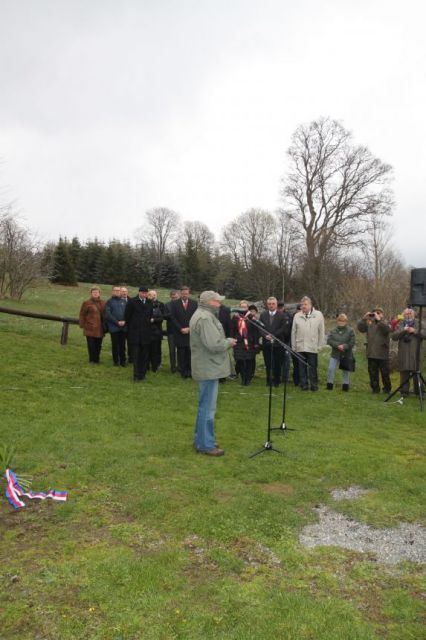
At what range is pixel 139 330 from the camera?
32.1 feet

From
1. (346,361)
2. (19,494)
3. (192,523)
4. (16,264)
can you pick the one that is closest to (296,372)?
(346,361)

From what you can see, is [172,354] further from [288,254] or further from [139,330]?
[288,254]

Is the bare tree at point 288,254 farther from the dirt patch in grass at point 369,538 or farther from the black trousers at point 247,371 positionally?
the dirt patch in grass at point 369,538

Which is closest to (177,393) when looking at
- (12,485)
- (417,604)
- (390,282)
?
(12,485)

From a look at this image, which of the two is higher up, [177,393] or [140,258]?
[140,258]

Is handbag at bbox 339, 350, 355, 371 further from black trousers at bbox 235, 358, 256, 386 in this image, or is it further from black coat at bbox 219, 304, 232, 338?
black coat at bbox 219, 304, 232, 338

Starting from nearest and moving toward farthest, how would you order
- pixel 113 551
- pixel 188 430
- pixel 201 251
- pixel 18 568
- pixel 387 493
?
pixel 18 568 → pixel 113 551 → pixel 387 493 → pixel 188 430 → pixel 201 251

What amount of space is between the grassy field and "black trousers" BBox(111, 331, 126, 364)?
2.77 m

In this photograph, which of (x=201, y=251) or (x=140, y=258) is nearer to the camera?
Answer: (x=140, y=258)

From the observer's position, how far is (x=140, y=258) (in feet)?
179

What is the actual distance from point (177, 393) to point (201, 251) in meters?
52.0

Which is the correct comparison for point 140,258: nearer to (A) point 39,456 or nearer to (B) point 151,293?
(B) point 151,293

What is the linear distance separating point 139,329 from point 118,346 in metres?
1.44

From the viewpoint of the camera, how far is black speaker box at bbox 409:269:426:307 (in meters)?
8.92
